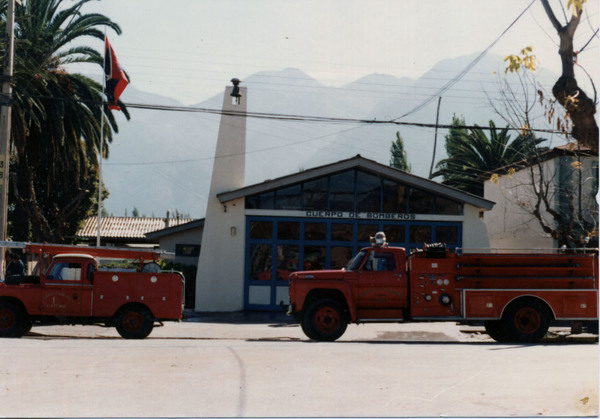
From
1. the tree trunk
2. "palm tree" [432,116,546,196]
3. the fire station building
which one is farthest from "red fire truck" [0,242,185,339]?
"palm tree" [432,116,546,196]

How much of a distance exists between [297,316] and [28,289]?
6.01 metres

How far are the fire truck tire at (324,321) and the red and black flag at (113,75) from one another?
12768mm

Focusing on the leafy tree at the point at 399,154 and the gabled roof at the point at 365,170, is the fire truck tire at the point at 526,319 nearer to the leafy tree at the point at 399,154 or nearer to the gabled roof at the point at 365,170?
the gabled roof at the point at 365,170

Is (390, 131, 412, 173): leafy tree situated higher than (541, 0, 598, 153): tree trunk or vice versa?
(390, 131, 412, 173): leafy tree

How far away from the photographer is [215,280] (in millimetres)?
25156

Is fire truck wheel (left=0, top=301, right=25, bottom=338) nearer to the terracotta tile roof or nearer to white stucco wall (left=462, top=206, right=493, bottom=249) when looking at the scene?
white stucco wall (left=462, top=206, right=493, bottom=249)

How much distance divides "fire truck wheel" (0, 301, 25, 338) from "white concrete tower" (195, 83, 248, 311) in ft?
30.7

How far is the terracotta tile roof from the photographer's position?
49812 millimetres

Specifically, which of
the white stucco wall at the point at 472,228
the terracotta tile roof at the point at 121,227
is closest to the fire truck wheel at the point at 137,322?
the white stucco wall at the point at 472,228

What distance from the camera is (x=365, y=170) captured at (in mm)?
25812

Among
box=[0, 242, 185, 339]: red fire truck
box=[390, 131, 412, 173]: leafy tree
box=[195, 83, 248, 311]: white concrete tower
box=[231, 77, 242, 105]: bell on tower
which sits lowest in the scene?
box=[0, 242, 185, 339]: red fire truck

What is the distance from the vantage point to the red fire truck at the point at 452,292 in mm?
16047

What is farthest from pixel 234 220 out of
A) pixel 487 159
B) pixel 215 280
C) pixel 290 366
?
pixel 487 159

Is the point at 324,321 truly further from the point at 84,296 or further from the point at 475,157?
the point at 475,157
